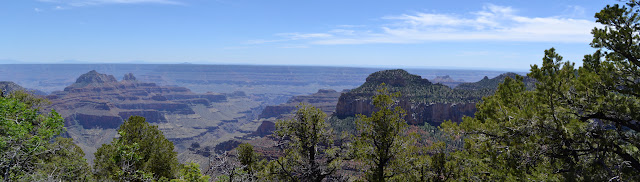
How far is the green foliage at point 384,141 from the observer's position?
18656mm

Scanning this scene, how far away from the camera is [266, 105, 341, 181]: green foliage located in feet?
64.0

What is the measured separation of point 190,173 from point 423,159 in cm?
1205

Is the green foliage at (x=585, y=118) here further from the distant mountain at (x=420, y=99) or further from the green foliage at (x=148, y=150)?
the distant mountain at (x=420, y=99)

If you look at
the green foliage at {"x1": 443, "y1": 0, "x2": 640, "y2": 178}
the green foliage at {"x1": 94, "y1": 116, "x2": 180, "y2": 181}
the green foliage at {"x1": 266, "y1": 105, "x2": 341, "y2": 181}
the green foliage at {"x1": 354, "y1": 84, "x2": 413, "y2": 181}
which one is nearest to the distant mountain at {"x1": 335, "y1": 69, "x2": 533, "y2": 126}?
the green foliage at {"x1": 94, "y1": 116, "x2": 180, "y2": 181}

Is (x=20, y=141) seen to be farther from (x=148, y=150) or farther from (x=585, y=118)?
(x=585, y=118)

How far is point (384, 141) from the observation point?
18.8 meters

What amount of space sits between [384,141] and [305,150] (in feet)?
15.6

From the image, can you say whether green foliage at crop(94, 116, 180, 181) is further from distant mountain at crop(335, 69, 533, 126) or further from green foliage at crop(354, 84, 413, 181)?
distant mountain at crop(335, 69, 533, 126)

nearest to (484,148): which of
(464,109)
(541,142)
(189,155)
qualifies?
(541,142)

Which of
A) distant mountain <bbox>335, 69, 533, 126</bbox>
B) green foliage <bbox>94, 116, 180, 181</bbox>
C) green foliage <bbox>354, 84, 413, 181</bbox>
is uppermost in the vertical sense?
green foliage <bbox>354, 84, 413, 181</bbox>

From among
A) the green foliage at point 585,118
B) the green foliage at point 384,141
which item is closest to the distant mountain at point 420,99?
the green foliage at point 384,141

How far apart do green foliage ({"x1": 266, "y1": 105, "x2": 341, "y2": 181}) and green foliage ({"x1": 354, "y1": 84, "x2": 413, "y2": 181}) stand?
6.04 ft

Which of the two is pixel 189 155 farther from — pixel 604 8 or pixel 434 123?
pixel 604 8

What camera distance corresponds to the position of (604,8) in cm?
1130
